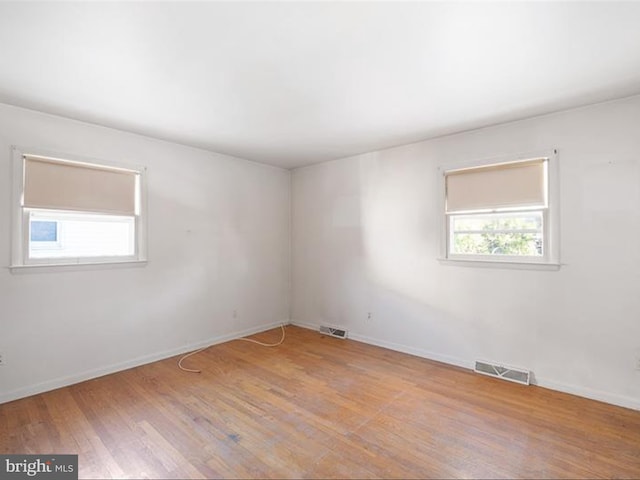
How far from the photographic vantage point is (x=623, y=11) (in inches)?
64.4

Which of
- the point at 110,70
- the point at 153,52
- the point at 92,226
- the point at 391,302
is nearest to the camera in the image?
the point at 153,52

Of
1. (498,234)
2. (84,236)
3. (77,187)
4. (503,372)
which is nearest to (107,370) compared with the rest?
(84,236)

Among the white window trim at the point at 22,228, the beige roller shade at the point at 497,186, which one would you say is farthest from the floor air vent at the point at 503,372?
the white window trim at the point at 22,228

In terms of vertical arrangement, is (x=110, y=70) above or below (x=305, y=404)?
above

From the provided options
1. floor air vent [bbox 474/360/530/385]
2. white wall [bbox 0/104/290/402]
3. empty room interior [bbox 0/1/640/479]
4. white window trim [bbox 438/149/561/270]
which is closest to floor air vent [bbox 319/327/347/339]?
empty room interior [bbox 0/1/640/479]

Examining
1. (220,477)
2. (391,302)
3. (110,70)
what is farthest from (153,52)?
(391,302)

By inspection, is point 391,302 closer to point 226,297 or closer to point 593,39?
point 226,297

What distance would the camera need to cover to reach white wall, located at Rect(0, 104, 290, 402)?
2803 mm

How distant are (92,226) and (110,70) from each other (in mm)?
1808

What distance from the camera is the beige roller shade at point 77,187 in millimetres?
2874

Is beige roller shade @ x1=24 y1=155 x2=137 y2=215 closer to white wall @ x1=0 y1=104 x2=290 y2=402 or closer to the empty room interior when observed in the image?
the empty room interior

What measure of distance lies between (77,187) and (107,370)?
1932 mm

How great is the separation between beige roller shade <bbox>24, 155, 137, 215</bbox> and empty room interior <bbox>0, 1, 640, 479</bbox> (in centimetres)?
2

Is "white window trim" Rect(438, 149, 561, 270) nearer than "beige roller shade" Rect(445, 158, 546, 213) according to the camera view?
Yes
